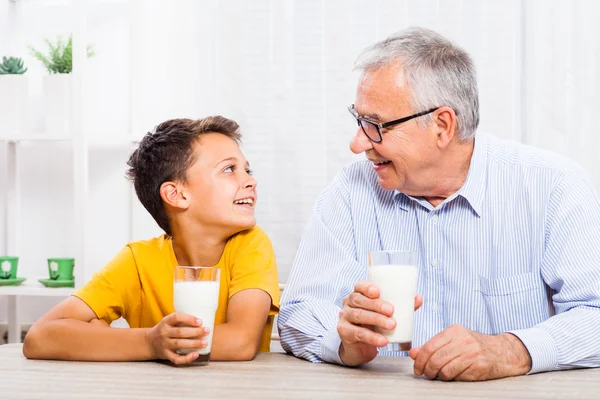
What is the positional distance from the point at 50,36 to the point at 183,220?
5.62ft

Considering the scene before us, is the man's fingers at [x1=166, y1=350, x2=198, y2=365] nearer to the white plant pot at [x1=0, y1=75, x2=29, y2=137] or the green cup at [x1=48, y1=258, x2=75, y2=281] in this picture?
the green cup at [x1=48, y1=258, x2=75, y2=281]

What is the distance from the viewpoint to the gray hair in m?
1.73

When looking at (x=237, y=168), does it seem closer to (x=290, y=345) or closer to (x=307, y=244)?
(x=307, y=244)

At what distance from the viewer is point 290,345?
160 cm

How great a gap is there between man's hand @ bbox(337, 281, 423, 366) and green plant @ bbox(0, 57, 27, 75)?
2.04 metres

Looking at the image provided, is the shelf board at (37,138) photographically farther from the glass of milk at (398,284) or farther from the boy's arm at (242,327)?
the glass of milk at (398,284)

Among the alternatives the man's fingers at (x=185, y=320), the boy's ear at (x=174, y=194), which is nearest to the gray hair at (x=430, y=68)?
the boy's ear at (x=174, y=194)

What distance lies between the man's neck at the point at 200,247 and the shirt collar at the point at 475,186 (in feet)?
1.42

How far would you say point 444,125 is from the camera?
1783 mm

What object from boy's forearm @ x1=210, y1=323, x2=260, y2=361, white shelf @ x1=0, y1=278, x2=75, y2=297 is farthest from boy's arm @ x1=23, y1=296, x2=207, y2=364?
white shelf @ x1=0, y1=278, x2=75, y2=297

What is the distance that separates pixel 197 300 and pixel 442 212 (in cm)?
68

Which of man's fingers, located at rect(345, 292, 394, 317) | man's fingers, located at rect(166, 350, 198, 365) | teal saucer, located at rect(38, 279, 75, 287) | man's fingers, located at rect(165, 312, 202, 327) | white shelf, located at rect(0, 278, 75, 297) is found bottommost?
white shelf, located at rect(0, 278, 75, 297)

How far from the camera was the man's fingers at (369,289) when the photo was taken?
1308 millimetres

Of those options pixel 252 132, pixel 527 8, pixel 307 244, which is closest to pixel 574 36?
pixel 527 8
